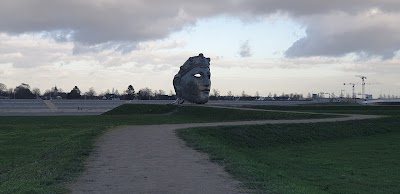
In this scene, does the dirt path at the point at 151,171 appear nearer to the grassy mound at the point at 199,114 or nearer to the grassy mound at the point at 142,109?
the grassy mound at the point at 199,114

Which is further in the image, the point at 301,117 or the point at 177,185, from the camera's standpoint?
the point at 301,117

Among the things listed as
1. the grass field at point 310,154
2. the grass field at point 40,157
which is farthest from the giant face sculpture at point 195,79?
the grass field at point 310,154

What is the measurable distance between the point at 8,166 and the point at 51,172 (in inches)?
152

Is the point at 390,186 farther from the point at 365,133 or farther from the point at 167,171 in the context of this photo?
the point at 365,133

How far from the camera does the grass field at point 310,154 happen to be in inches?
481

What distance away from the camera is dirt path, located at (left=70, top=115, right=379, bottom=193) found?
30.3ft

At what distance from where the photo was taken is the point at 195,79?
53.2 metres

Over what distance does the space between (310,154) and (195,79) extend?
110ft

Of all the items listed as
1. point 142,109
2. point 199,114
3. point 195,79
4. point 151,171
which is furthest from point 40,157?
point 195,79

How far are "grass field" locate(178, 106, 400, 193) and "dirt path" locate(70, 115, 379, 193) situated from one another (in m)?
0.57

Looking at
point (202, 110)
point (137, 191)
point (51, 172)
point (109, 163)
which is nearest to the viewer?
point (137, 191)

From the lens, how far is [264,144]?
23.0 m

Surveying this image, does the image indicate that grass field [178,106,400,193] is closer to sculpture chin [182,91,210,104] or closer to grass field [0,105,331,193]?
grass field [0,105,331,193]

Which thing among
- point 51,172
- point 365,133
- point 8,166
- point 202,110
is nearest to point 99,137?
point 8,166
